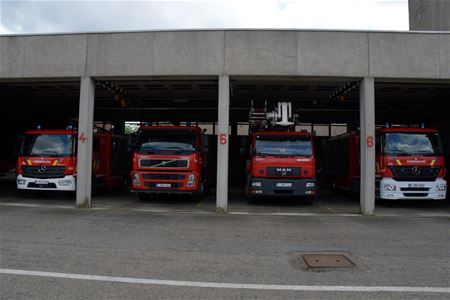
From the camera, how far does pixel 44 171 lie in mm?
13539

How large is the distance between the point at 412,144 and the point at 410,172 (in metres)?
1.03

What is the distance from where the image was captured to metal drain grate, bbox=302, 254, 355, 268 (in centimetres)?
604

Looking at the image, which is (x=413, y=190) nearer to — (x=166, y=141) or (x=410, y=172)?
(x=410, y=172)

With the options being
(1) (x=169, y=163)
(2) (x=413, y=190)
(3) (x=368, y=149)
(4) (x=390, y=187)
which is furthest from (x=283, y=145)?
(2) (x=413, y=190)

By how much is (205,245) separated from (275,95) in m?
10.3

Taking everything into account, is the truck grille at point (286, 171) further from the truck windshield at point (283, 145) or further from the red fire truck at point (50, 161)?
the red fire truck at point (50, 161)

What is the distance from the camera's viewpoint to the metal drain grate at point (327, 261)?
19.8 feet

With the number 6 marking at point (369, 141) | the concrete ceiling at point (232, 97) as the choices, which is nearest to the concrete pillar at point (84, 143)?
the concrete ceiling at point (232, 97)

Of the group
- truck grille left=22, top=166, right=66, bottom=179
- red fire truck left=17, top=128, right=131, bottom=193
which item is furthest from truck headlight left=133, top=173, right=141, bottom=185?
truck grille left=22, top=166, right=66, bottom=179

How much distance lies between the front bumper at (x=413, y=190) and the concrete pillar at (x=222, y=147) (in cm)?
516

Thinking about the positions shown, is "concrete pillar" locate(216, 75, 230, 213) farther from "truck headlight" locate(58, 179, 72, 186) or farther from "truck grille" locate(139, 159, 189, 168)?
"truck headlight" locate(58, 179, 72, 186)

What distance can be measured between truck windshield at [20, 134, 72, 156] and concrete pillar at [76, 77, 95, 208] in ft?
5.90

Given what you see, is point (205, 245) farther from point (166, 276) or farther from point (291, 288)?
point (291, 288)

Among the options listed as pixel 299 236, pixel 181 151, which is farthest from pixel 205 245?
pixel 181 151
